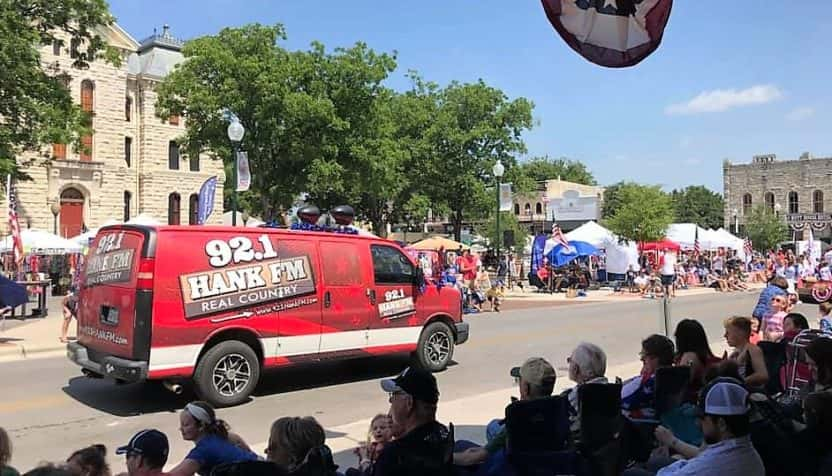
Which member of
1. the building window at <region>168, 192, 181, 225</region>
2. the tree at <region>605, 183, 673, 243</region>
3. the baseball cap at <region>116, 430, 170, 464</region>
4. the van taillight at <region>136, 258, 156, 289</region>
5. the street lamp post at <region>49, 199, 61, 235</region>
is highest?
the building window at <region>168, 192, 181, 225</region>

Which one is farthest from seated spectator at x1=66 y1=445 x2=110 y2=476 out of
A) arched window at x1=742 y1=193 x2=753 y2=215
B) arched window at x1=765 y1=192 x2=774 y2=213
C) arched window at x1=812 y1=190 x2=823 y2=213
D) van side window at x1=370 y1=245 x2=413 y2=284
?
arched window at x1=742 y1=193 x2=753 y2=215

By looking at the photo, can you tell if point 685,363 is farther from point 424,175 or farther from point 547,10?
point 424,175

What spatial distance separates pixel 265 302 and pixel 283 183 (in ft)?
87.7

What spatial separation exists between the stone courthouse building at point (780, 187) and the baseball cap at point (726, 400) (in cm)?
7475

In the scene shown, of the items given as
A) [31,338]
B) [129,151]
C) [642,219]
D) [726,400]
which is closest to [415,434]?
[726,400]

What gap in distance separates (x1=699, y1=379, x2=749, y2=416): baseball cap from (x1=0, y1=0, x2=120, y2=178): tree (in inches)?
848

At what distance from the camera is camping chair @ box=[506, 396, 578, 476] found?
400 cm

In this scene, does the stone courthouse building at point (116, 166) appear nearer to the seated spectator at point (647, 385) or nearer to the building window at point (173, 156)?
the building window at point (173, 156)

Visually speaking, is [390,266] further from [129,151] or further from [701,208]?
[701,208]

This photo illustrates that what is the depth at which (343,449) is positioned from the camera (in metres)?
6.81

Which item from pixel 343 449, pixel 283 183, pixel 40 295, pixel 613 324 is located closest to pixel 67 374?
pixel 343 449

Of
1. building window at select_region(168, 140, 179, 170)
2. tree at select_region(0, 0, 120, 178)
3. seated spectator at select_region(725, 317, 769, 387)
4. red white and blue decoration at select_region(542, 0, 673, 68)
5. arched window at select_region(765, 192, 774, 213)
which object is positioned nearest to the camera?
red white and blue decoration at select_region(542, 0, 673, 68)

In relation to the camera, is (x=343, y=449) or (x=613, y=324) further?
(x=613, y=324)

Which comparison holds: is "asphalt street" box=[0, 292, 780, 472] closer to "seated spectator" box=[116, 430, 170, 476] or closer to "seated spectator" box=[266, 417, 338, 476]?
"seated spectator" box=[116, 430, 170, 476]
